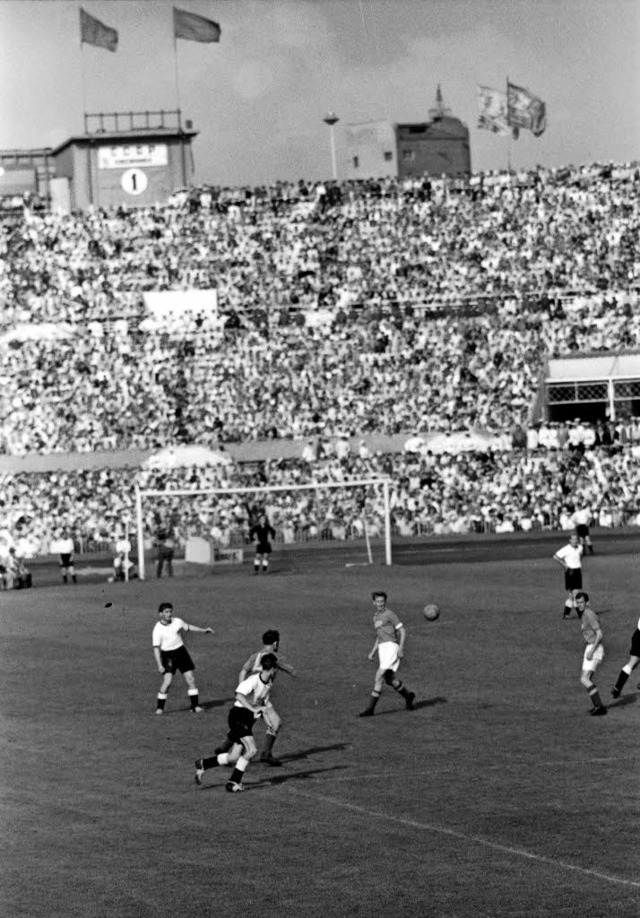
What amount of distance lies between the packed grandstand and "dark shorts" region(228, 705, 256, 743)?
116 feet

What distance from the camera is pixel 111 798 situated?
21.6m

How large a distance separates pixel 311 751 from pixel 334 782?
2115mm

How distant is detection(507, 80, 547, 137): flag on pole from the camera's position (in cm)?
8910

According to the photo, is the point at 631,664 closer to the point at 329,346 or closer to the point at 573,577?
the point at 573,577

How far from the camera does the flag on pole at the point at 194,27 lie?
281ft

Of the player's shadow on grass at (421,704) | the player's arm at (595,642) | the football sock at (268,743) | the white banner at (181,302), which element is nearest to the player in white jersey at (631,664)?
the player's arm at (595,642)

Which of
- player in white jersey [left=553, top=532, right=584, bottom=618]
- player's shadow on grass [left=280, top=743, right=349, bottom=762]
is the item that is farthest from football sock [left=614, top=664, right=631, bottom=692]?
player in white jersey [left=553, top=532, right=584, bottom=618]

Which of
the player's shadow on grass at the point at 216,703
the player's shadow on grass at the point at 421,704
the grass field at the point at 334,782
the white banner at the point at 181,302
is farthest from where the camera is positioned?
the white banner at the point at 181,302

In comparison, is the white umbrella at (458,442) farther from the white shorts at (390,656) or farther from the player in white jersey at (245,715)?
the player in white jersey at (245,715)

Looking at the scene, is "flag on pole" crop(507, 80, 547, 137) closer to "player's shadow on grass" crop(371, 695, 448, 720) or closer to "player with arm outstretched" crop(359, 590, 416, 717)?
"player's shadow on grass" crop(371, 695, 448, 720)

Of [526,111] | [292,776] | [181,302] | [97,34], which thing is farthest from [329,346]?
[292,776]

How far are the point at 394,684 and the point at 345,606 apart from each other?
1537cm

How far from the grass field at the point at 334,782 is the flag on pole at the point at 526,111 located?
178ft

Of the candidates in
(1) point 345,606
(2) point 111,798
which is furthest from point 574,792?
(1) point 345,606
